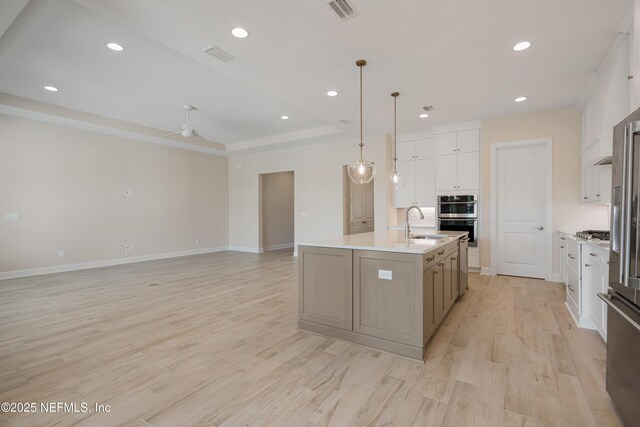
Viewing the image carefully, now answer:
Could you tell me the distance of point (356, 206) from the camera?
755cm

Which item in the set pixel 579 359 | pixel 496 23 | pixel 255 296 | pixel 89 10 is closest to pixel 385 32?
pixel 496 23

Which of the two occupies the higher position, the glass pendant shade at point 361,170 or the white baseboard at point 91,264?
the glass pendant shade at point 361,170

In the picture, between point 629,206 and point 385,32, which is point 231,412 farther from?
point 385,32

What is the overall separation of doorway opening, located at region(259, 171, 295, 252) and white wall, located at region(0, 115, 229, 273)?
1571 mm

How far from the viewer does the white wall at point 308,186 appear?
6684 millimetres

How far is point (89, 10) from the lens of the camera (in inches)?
107

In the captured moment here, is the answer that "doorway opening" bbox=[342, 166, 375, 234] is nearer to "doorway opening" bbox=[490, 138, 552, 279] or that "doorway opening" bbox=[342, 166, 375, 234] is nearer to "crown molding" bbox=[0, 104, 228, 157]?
"doorway opening" bbox=[490, 138, 552, 279]

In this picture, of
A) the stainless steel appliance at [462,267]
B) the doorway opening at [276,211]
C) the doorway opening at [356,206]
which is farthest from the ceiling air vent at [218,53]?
the doorway opening at [276,211]

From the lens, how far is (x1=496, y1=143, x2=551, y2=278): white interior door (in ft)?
16.6

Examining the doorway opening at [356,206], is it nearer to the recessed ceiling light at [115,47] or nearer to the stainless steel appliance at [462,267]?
the stainless steel appliance at [462,267]

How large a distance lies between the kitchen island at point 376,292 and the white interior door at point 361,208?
440 cm

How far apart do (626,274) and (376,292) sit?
157cm

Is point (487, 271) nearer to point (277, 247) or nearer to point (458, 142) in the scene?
point (458, 142)

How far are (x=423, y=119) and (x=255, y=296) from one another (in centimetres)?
435
